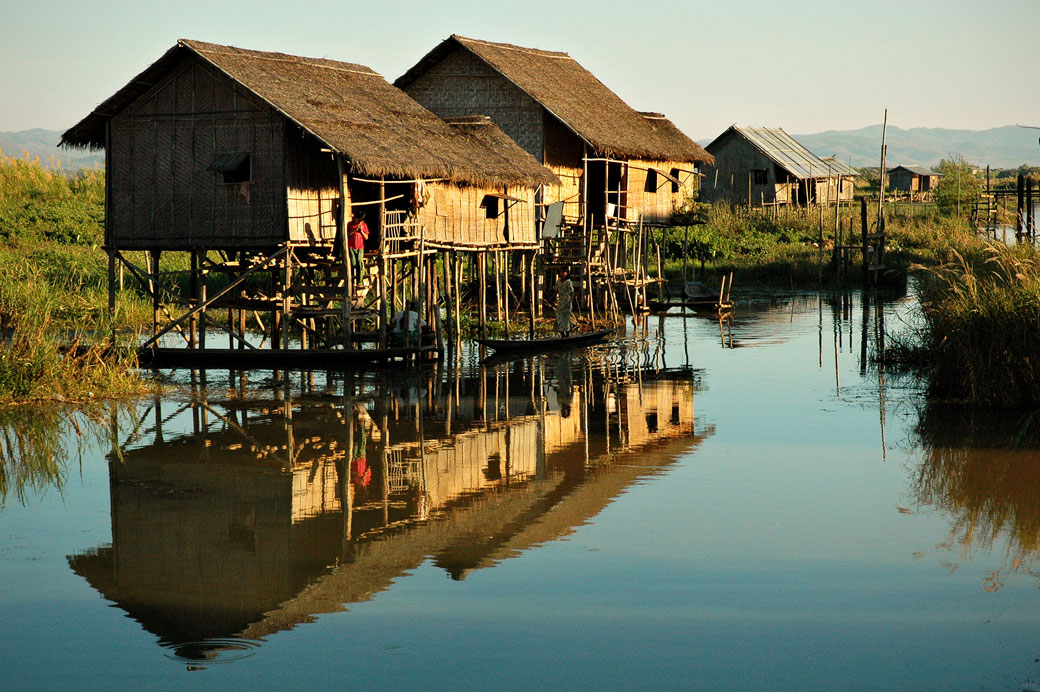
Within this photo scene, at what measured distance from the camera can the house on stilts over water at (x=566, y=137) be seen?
24828 mm

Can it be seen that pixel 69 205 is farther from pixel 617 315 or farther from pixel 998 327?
pixel 998 327

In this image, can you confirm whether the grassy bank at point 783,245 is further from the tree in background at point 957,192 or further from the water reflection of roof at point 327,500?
the water reflection of roof at point 327,500

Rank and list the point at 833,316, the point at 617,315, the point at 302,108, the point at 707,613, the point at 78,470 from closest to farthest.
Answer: the point at 707,613
the point at 78,470
the point at 302,108
the point at 617,315
the point at 833,316

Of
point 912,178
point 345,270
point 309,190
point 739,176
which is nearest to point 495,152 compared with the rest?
point 309,190

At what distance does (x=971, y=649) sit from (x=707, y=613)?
1515mm

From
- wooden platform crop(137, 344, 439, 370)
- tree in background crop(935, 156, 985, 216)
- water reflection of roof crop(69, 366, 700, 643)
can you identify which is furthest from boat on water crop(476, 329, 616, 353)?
tree in background crop(935, 156, 985, 216)

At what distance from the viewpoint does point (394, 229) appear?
19.2 meters

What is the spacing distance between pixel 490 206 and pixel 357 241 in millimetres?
4667

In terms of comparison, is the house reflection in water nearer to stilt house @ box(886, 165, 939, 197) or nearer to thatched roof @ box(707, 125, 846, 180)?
thatched roof @ box(707, 125, 846, 180)

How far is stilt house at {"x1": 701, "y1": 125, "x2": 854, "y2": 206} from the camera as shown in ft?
163

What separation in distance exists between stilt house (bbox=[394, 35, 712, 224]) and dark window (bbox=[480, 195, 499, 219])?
156 cm

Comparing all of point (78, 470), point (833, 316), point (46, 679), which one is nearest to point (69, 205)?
point (833, 316)

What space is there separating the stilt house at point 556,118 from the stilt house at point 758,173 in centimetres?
2173

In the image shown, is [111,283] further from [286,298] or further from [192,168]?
[286,298]
